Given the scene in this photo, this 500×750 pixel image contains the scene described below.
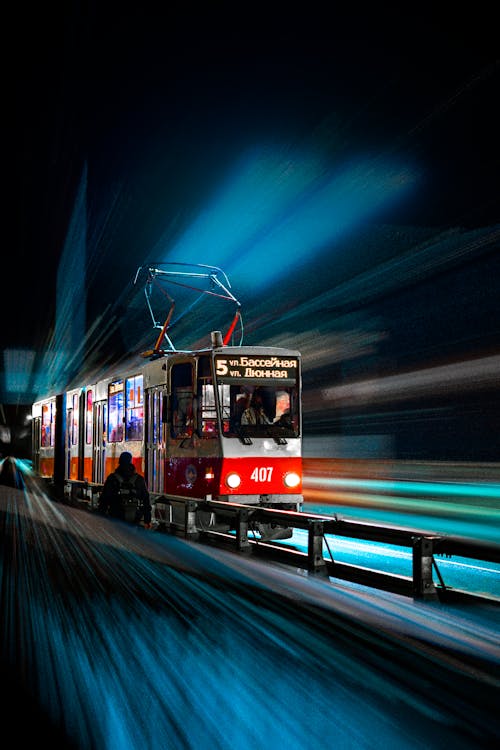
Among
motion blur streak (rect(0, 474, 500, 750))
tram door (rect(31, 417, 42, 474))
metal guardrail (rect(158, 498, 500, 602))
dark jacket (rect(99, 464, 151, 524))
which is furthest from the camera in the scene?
tram door (rect(31, 417, 42, 474))

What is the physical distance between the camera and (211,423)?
15156 mm

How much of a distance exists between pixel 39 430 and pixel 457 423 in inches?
629

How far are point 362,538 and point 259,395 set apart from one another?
18.6 ft

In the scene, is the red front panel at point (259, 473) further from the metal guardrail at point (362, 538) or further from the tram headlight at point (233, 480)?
the metal guardrail at point (362, 538)

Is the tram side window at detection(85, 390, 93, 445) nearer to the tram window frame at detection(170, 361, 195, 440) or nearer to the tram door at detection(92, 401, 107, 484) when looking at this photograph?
the tram door at detection(92, 401, 107, 484)

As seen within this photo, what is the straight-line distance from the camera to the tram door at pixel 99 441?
2148 centimetres

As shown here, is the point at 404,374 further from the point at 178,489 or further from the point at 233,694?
the point at 233,694

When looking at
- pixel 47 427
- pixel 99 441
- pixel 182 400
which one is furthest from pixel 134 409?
pixel 47 427

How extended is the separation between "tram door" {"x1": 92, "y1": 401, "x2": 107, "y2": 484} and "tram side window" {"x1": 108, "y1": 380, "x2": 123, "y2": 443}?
618 mm

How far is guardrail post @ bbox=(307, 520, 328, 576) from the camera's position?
11.3 meters

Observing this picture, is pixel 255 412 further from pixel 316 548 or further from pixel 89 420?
pixel 89 420

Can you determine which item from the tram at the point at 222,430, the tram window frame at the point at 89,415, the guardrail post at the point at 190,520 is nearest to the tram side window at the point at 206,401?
the tram at the point at 222,430

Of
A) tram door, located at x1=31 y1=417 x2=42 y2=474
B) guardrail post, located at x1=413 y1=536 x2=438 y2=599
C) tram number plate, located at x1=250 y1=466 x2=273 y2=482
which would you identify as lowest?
guardrail post, located at x1=413 y1=536 x2=438 y2=599

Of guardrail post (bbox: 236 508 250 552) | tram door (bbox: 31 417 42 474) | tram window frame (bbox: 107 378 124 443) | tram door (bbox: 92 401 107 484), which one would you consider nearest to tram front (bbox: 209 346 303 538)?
guardrail post (bbox: 236 508 250 552)
